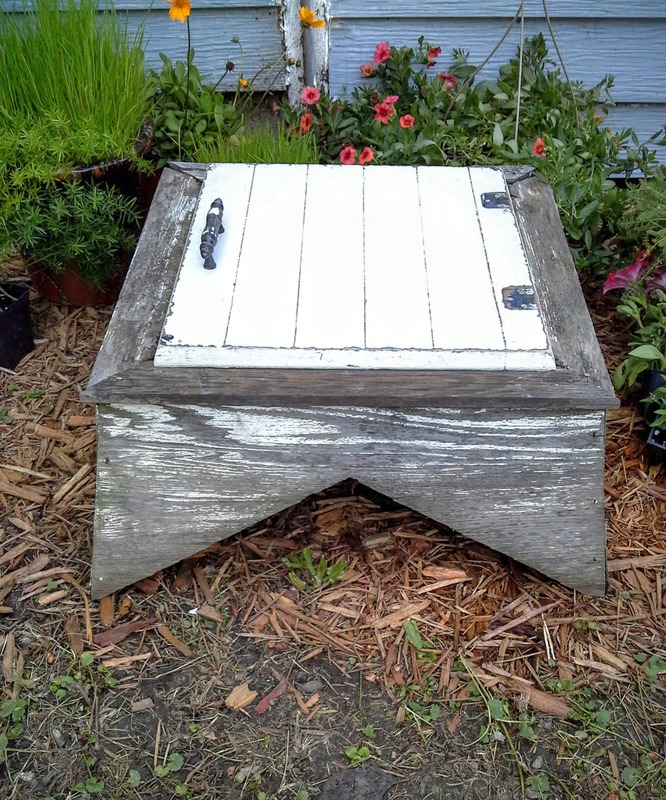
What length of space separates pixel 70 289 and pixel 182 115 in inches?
27.5

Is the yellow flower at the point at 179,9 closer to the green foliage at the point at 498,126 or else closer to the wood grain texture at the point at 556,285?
the green foliage at the point at 498,126

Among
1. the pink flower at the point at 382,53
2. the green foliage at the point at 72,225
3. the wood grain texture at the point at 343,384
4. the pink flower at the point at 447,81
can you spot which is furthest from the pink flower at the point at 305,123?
the wood grain texture at the point at 343,384

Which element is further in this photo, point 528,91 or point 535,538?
point 528,91

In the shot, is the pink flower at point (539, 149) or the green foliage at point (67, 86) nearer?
the green foliage at point (67, 86)

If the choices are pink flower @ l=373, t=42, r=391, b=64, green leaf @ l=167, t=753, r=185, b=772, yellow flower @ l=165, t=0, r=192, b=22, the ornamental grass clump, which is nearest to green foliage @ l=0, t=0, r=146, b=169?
the ornamental grass clump

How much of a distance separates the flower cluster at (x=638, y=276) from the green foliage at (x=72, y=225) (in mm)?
1386

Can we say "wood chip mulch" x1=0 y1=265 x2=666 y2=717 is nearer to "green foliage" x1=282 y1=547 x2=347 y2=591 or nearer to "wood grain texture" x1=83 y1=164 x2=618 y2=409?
"green foliage" x1=282 y1=547 x2=347 y2=591

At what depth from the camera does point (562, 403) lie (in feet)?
4.98

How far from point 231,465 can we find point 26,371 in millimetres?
1058

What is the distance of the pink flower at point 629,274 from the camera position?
2.18 metres

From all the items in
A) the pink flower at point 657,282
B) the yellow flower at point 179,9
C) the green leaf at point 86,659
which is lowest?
the green leaf at point 86,659

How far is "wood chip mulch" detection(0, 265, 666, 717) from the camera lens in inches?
68.1

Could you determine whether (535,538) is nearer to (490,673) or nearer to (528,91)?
(490,673)

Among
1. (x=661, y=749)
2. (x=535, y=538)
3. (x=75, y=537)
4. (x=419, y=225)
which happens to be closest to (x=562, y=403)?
(x=535, y=538)
